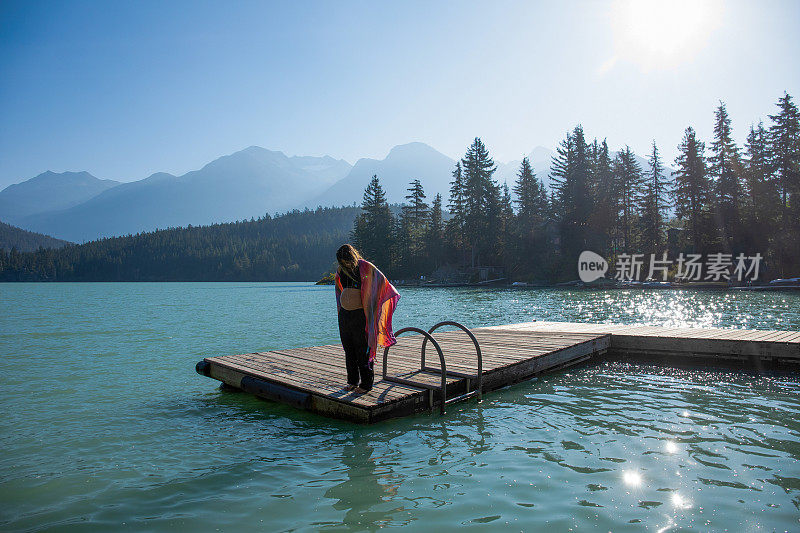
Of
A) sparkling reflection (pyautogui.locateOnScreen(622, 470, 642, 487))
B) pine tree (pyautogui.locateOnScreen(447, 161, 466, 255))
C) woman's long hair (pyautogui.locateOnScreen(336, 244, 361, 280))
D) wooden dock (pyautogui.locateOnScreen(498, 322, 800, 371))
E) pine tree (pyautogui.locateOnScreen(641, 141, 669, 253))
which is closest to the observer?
sparkling reflection (pyautogui.locateOnScreen(622, 470, 642, 487))

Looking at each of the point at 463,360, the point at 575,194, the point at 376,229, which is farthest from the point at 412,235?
the point at 463,360

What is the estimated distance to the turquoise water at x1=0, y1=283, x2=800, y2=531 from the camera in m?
4.71

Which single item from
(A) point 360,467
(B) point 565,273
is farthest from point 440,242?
(A) point 360,467

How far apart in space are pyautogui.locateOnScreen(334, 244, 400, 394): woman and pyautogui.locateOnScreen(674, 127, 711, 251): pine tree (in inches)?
2526

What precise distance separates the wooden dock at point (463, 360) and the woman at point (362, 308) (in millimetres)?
593

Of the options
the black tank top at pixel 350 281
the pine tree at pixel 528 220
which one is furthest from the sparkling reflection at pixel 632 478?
the pine tree at pixel 528 220

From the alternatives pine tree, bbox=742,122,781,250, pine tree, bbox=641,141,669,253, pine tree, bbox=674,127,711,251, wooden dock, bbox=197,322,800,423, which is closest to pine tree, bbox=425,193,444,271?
pine tree, bbox=641,141,669,253

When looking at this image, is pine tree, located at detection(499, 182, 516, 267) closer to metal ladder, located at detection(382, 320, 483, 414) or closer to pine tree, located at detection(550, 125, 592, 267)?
pine tree, located at detection(550, 125, 592, 267)

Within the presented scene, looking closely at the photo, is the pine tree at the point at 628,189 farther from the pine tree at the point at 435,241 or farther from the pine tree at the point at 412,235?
the pine tree at the point at 412,235

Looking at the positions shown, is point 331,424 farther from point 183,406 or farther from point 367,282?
point 183,406

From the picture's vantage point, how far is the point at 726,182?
58.9 m

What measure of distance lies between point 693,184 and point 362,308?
67.2 metres

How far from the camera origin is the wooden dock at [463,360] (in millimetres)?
7747

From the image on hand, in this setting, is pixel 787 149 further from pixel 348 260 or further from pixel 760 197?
pixel 348 260
